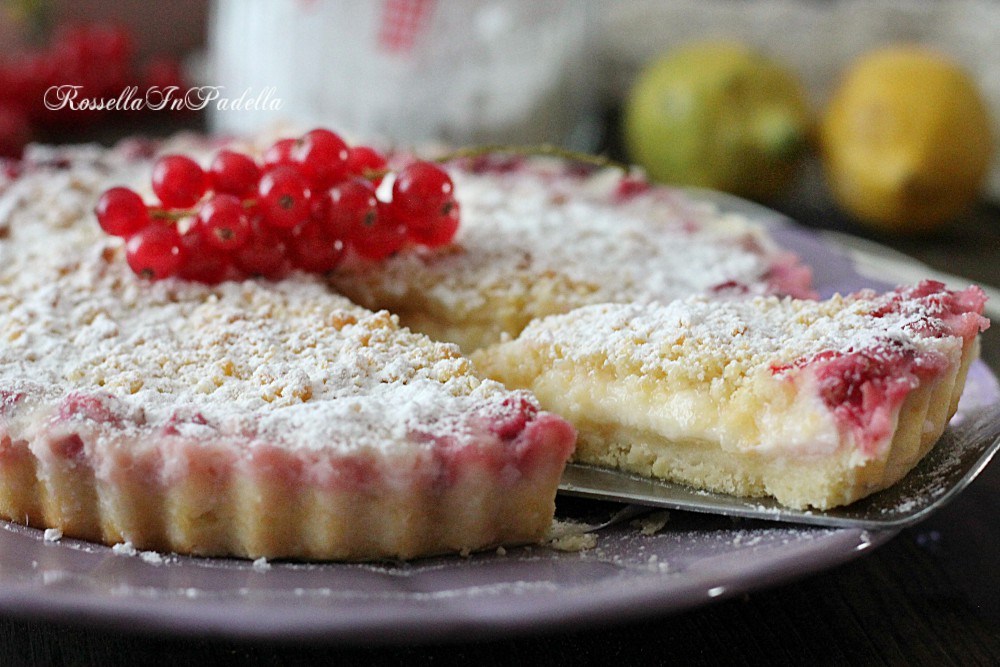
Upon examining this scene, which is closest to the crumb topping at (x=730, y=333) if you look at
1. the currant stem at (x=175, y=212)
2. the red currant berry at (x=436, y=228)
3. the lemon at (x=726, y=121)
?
the red currant berry at (x=436, y=228)

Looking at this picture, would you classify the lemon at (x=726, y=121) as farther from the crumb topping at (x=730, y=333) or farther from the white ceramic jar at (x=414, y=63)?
the crumb topping at (x=730, y=333)

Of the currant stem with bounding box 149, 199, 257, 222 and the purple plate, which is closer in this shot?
the purple plate

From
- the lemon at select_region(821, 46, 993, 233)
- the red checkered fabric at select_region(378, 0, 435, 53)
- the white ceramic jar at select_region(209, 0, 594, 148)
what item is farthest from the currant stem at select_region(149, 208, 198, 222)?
the lemon at select_region(821, 46, 993, 233)

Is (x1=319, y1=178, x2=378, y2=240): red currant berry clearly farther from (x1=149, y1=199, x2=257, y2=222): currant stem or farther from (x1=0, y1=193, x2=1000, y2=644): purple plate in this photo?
(x1=0, y1=193, x2=1000, y2=644): purple plate

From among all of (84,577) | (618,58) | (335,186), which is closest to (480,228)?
(335,186)

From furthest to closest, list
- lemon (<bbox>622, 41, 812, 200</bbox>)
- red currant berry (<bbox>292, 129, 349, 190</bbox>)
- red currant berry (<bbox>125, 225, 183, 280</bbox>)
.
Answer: lemon (<bbox>622, 41, 812, 200</bbox>) → red currant berry (<bbox>292, 129, 349, 190</bbox>) → red currant berry (<bbox>125, 225, 183, 280</bbox>)

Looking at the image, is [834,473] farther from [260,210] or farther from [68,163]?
[68,163]

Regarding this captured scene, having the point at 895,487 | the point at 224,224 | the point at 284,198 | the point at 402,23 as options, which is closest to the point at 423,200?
the point at 284,198
